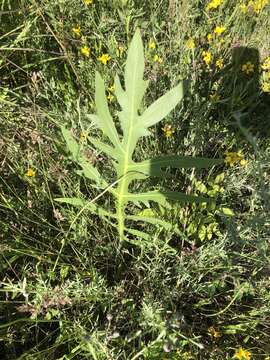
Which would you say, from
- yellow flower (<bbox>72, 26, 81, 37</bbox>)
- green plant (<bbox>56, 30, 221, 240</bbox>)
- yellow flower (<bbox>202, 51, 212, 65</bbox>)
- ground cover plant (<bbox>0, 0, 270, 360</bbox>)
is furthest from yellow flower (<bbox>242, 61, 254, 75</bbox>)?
green plant (<bbox>56, 30, 221, 240</bbox>)

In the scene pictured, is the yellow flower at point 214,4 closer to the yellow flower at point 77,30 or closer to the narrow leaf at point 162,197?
the yellow flower at point 77,30

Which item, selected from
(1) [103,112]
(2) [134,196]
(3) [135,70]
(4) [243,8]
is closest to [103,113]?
(1) [103,112]

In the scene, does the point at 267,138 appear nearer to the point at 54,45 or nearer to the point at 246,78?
the point at 246,78

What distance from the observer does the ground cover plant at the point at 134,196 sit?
4.20ft

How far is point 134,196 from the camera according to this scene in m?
1.34

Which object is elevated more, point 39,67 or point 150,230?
point 39,67

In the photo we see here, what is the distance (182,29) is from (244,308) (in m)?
1.23

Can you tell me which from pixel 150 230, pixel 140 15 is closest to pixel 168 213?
pixel 150 230

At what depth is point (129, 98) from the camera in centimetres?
116

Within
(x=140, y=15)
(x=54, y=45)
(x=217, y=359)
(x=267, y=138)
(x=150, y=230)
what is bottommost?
(x=217, y=359)

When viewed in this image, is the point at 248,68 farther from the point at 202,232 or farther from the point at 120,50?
the point at 202,232

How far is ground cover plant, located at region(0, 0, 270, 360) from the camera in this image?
1279mm

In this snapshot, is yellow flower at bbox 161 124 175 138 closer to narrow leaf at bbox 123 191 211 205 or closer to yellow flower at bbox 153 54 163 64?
yellow flower at bbox 153 54 163 64

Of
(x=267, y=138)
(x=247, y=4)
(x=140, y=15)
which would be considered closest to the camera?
(x=267, y=138)
